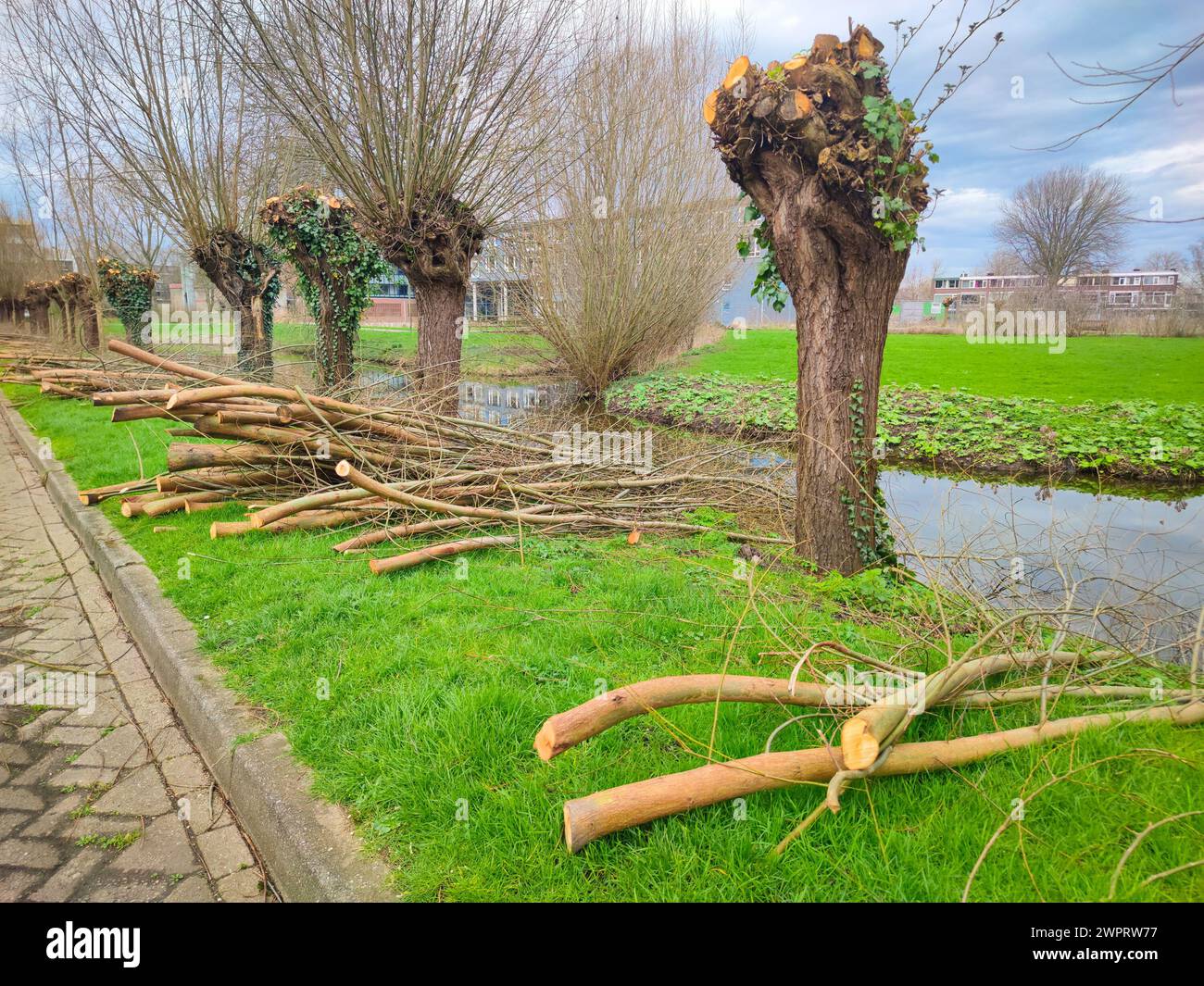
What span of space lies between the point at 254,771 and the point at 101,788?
0.91m

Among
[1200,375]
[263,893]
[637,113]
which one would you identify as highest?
[637,113]

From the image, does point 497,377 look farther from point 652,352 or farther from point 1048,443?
point 1048,443

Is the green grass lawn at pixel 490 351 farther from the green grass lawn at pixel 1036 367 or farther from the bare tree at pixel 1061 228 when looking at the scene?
the bare tree at pixel 1061 228

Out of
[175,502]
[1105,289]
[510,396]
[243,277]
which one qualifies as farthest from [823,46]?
[1105,289]

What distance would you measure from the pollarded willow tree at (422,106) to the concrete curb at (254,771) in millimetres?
4085

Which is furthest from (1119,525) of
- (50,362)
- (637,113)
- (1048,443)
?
(50,362)

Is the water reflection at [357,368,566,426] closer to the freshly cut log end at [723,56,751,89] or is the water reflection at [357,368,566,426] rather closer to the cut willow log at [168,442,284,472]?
the cut willow log at [168,442,284,472]

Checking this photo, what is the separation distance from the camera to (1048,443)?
39.9 ft

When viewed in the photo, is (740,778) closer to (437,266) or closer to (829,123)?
(829,123)

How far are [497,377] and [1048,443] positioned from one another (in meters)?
16.1

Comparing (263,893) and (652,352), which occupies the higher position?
(652,352)

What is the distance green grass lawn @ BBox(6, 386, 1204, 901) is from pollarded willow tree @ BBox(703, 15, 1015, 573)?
3.09ft

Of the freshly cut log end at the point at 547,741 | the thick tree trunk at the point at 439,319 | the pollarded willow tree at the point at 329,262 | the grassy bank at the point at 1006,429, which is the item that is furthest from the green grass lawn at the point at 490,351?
the freshly cut log end at the point at 547,741
